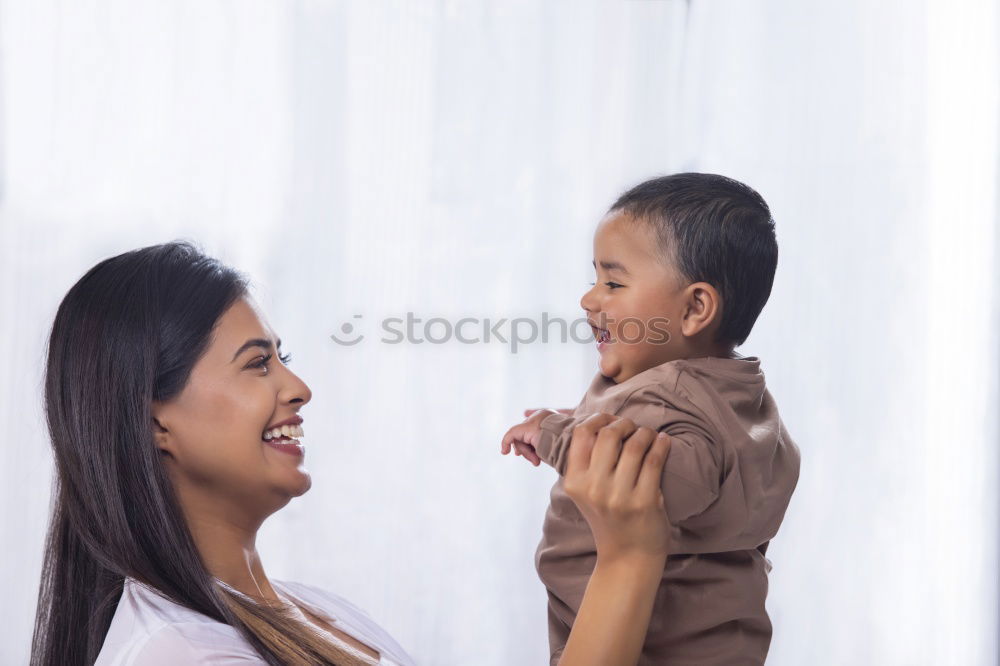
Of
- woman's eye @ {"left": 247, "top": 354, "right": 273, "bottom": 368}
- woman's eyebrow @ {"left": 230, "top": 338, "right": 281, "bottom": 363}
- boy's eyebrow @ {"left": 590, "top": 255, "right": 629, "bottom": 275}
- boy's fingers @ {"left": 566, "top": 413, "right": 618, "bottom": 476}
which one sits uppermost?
boy's eyebrow @ {"left": 590, "top": 255, "right": 629, "bottom": 275}

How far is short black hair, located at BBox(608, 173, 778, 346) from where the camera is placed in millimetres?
1313

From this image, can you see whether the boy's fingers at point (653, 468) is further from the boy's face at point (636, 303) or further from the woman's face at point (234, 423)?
the woman's face at point (234, 423)

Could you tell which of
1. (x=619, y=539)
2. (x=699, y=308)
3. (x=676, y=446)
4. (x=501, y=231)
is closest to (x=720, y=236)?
(x=699, y=308)

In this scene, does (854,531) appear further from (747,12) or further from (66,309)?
(66,309)

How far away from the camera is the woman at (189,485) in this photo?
1012mm

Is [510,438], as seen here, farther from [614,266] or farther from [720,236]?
→ [720,236]

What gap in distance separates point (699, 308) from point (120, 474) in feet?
2.64

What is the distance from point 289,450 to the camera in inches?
50.1

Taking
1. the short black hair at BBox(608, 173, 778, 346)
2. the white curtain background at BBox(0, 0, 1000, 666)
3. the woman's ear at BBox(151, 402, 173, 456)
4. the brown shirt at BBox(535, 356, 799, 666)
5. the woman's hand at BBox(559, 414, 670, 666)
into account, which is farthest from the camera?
the white curtain background at BBox(0, 0, 1000, 666)

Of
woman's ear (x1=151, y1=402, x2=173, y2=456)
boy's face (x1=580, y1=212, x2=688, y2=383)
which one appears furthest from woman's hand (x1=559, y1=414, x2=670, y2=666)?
woman's ear (x1=151, y1=402, x2=173, y2=456)

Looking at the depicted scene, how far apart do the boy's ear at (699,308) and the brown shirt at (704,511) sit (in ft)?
0.23

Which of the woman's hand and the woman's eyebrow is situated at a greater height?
the woman's eyebrow

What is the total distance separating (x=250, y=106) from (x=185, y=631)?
5.85 ft

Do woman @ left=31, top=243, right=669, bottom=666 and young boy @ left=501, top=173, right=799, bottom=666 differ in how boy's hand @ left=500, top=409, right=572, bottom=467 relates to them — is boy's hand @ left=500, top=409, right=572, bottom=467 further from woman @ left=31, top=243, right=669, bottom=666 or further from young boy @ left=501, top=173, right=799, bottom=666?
woman @ left=31, top=243, right=669, bottom=666
